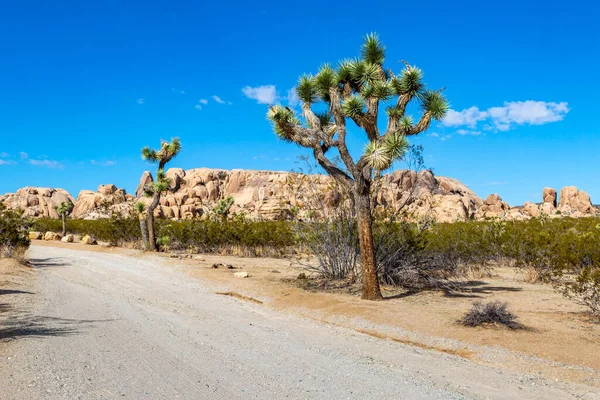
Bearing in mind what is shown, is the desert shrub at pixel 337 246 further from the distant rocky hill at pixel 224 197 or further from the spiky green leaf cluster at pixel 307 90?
the distant rocky hill at pixel 224 197

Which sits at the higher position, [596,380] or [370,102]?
[370,102]

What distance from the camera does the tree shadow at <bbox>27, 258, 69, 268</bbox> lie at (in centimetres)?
2227

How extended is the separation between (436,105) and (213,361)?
885 cm

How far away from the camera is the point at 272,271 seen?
2139cm

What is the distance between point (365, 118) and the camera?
510 inches

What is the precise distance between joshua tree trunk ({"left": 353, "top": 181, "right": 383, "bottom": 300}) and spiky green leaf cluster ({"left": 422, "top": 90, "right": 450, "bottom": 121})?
2.49 metres

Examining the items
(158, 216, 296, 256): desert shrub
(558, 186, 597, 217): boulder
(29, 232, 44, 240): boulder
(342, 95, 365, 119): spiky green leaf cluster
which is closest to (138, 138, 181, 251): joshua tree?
(158, 216, 296, 256): desert shrub

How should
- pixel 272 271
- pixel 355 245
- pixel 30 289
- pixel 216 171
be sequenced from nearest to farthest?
pixel 30 289, pixel 355 245, pixel 272 271, pixel 216 171

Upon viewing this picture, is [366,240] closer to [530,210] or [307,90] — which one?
[307,90]

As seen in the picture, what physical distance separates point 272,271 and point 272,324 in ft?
36.7

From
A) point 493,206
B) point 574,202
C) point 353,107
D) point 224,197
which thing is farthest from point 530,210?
point 353,107

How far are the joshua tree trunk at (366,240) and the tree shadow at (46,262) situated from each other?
612 inches

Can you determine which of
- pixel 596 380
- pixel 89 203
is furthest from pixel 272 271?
pixel 89 203

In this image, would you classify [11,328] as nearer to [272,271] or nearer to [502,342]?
[502,342]
